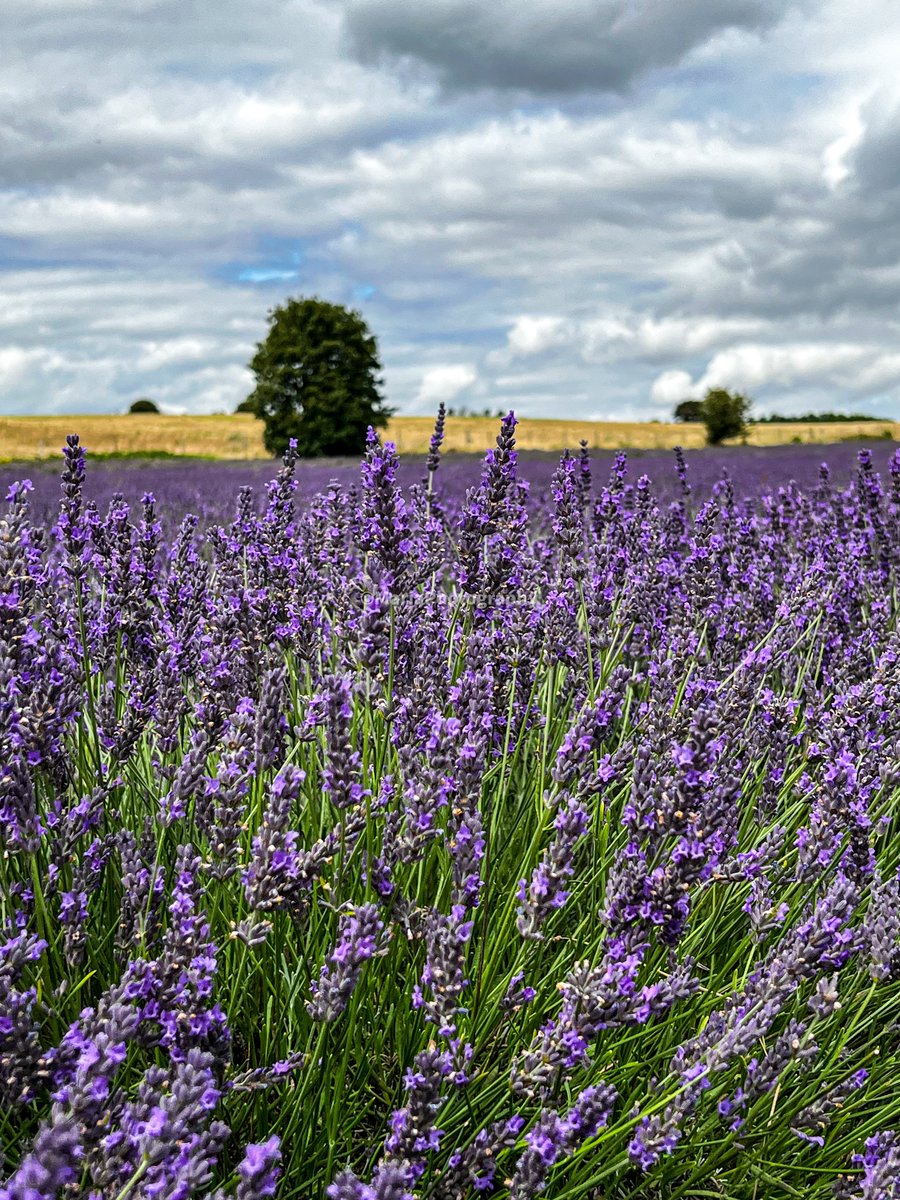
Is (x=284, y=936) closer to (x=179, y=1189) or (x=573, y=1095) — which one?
(x=573, y=1095)

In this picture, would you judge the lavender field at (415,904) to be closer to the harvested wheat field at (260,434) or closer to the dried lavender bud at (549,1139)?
the dried lavender bud at (549,1139)

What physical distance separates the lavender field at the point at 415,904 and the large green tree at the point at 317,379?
108 feet

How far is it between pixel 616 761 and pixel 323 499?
83.7 inches

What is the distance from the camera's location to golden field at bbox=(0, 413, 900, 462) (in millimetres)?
43719

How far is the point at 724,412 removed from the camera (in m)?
44.9

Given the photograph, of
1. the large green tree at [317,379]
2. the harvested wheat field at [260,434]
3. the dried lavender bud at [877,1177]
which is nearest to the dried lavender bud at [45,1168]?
the dried lavender bud at [877,1177]

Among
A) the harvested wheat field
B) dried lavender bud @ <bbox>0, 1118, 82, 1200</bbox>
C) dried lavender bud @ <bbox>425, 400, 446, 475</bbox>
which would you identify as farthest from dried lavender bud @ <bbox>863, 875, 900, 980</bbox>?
the harvested wheat field

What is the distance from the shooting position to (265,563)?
10.6 feet

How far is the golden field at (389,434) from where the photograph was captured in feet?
143

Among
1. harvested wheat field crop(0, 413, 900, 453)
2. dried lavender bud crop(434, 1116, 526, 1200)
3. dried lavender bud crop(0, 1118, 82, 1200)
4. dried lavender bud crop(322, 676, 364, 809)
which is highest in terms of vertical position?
harvested wheat field crop(0, 413, 900, 453)

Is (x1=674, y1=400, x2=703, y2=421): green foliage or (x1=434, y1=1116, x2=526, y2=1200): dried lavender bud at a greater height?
(x1=674, y1=400, x2=703, y2=421): green foliage

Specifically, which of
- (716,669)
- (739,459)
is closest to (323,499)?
(716,669)

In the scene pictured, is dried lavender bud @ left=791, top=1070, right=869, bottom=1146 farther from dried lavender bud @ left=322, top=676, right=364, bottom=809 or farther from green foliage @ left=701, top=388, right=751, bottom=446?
green foliage @ left=701, top=388, right=751, bottom=446

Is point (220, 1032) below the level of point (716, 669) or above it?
below
